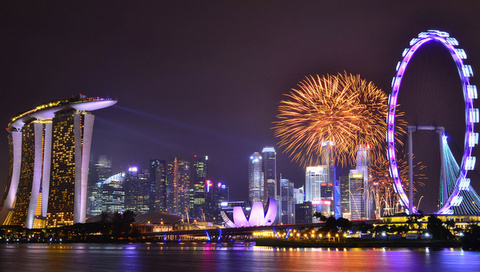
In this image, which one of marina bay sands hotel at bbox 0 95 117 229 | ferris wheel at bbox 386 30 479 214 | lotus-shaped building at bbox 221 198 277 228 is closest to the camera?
ferris wheel at bbox 386 30 479 214

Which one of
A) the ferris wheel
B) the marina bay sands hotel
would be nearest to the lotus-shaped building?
→ the marina bay sands hotel

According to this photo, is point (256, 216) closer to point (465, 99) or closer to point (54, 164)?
point (54, 164)

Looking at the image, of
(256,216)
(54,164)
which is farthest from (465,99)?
(54,164)

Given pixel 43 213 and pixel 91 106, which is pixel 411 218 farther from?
pixel 43 213

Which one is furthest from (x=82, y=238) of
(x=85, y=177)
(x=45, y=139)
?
(x=45, y=139)

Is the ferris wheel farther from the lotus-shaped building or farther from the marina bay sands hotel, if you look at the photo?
the marina bay sands hotel

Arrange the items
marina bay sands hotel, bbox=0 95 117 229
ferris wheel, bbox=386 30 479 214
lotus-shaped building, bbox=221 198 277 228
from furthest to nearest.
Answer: lotus-shaped building, bbox=221 198 277 228, marina bay sands hotel, bbox=0 95 117 229, ferris wheel, bbox=386 30 479 214


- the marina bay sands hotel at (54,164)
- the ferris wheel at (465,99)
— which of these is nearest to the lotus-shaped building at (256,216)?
the marina bay sands hotel at (54,164)

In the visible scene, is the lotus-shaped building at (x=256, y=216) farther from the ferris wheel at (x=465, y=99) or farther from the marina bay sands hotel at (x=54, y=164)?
the ferris wheel at (x=465, y=99)
